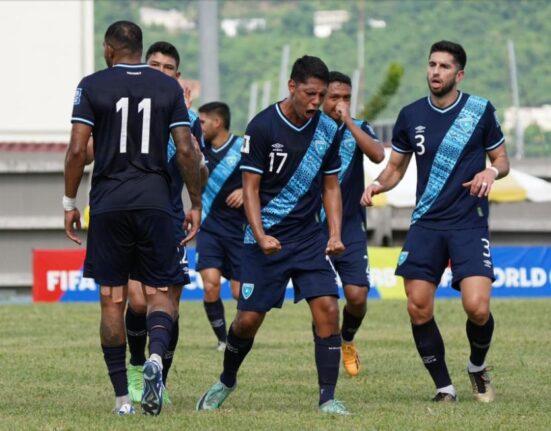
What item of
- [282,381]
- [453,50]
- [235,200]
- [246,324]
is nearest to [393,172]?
[453,50]

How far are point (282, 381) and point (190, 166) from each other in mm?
3091

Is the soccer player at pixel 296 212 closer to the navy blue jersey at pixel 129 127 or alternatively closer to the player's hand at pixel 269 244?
the player's hand at pixel 269 244

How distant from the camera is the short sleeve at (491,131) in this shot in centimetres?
1052

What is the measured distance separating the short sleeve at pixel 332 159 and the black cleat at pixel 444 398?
1728mm

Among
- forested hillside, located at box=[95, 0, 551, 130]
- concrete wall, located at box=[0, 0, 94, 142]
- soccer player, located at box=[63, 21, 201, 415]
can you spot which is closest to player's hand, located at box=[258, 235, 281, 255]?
soccer player, located at box=[63, 21, 201, 415]

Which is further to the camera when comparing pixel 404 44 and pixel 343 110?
pixel 404 44

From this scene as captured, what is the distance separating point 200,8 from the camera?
32.2 meters

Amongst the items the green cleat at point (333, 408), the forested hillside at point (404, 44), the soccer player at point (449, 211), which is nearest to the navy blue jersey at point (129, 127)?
the green cleat at point (333, 408)

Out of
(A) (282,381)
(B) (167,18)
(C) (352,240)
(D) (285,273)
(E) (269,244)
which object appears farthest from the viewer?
(B) (167,18)

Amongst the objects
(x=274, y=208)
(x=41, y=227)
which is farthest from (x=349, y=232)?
(x=41, y=227)

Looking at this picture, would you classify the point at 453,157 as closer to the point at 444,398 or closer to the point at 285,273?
the point at 285,273

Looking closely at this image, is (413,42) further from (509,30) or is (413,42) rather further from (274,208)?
(274,208)

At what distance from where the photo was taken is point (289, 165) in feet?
32.1

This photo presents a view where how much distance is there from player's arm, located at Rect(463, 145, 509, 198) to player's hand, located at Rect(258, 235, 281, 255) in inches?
53.9
